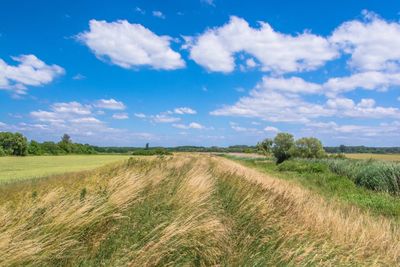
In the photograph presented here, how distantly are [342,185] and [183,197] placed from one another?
16.3 metres

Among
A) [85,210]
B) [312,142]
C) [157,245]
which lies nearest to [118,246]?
[157,245]

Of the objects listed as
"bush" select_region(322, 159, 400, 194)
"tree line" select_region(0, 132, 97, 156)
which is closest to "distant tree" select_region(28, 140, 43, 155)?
"tree line" select_region(0, 132, 97, 156)

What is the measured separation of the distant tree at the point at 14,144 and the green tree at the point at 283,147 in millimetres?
57702

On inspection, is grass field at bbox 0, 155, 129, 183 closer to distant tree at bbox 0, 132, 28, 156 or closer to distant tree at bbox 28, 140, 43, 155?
distant tree at bbox 0, 132, 28, 156

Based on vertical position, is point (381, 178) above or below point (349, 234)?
above

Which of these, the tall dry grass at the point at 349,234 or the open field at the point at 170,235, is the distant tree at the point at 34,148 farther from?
the tall dry grass at the point at 349,234

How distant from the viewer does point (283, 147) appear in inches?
3435

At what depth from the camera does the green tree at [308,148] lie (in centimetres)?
8788

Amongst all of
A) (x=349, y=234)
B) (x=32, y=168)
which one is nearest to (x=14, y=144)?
(x=32, y=168)

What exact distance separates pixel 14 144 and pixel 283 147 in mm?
60860

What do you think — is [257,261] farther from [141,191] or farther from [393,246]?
[141,191]

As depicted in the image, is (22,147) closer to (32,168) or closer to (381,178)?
(32,168)

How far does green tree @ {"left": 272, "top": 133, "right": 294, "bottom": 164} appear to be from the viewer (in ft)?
284

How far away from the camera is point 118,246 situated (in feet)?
13.7
